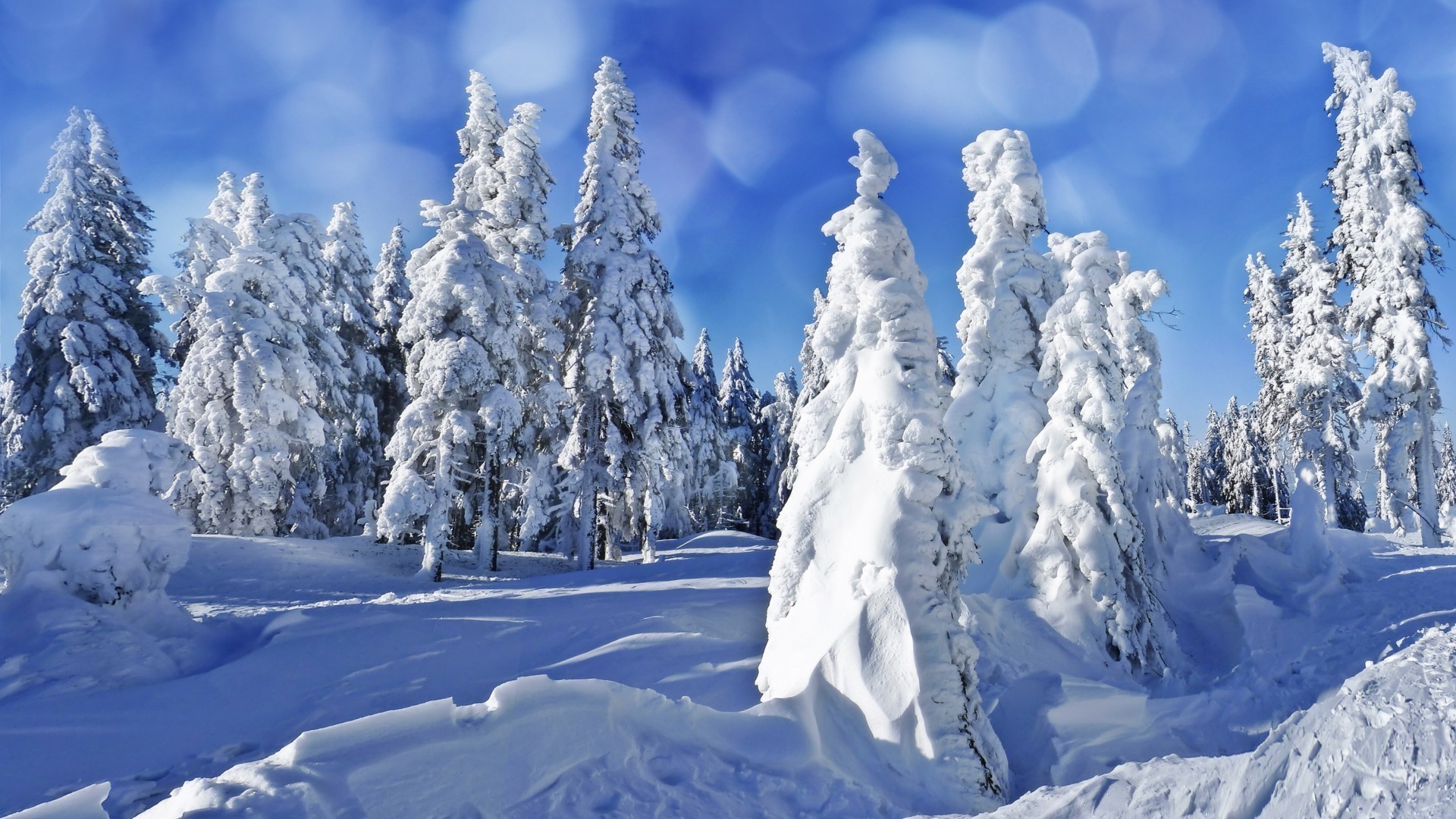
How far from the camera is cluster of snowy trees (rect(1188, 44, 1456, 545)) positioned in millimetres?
21484

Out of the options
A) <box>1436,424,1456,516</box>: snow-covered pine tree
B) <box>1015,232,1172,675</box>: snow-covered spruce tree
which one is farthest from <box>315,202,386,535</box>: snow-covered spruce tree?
<box>1436,424,1456,516</box>: snow-covered pine tree

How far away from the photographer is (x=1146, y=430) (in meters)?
18.0

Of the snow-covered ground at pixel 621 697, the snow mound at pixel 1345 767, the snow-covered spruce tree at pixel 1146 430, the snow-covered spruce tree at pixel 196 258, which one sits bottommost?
the snow-covered ground at pixel 621 697

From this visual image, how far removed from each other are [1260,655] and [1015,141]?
42.5 ft

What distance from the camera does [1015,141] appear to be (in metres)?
18.4

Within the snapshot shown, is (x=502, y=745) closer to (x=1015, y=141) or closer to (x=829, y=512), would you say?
(x=829, y=512)

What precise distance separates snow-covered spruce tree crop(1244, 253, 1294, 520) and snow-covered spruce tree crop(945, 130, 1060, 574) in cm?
1807

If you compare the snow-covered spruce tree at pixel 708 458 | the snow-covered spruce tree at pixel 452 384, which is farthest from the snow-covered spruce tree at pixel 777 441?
the snow-covered spruce tree at pixel 452 384

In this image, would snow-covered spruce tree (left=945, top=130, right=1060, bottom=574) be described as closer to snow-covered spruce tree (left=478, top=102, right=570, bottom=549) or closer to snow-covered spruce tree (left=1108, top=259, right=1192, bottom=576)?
snow-covered spruce tree (left=1108, top=259, right=1192, bottom=576)

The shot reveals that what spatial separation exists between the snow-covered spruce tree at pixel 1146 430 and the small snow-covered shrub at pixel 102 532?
1912 centimetres

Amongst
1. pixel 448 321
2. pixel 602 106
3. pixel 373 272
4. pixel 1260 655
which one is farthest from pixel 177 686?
pixel 373 272

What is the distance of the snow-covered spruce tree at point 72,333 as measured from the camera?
2166 centimetres

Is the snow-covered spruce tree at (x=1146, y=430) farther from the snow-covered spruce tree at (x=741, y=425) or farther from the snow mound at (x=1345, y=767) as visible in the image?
the snow-covered spruce tree at (x=741, y=425)

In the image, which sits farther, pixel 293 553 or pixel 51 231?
pixel 51 231
